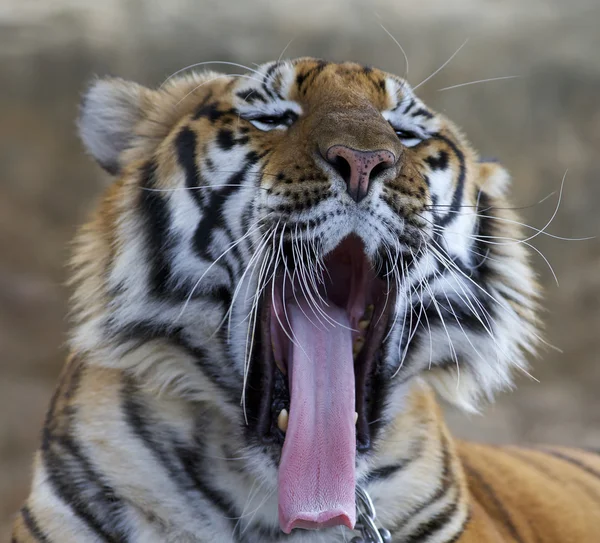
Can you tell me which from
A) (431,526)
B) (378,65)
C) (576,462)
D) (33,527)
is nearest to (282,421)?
(431,526)

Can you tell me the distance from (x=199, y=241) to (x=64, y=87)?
2.33 m

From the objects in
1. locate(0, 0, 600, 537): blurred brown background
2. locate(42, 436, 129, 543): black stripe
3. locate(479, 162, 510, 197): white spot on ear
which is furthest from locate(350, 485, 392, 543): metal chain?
locate(0, 0, 600, 537): blurred brown background

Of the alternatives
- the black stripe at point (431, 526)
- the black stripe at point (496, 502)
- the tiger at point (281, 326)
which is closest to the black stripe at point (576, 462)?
the black stripe at point (496, 502)

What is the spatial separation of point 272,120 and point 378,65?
2.19 m

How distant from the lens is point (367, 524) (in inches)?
36.6

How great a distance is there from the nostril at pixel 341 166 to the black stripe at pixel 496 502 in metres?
0.68

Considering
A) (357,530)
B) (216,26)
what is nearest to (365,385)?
(357,530)

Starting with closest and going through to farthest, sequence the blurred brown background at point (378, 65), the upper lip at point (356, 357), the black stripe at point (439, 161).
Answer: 1. the upper lip at point (356, 357)
2. the black stripe at point (439, 161)
3. the blurred brown background at point (378, 65)

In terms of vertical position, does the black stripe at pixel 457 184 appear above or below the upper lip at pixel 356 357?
above

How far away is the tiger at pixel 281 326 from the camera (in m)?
0.93

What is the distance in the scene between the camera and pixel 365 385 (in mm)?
1020

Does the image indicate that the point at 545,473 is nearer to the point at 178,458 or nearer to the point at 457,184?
the point at 457,184

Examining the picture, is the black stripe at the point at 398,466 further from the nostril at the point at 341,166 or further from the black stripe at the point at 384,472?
the nostril at the point at 341,166

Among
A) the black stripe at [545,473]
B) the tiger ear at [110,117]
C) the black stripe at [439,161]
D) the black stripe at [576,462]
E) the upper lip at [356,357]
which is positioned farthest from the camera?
the black stripe at [576,462]
